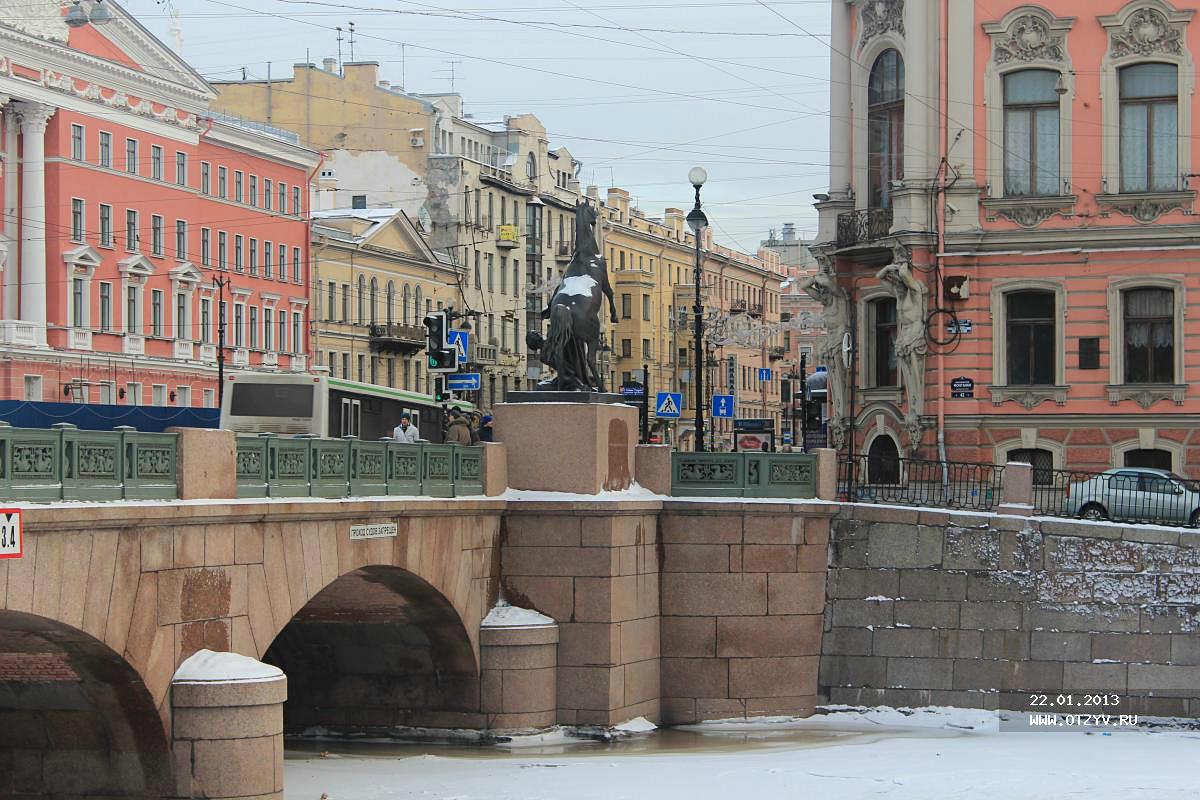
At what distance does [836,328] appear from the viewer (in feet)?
119

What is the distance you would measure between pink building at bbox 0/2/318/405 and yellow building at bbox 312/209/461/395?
5.90 ft

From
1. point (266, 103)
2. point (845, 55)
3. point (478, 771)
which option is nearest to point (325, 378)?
point (845, 55)

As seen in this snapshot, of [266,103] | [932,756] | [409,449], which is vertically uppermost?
[266,103]

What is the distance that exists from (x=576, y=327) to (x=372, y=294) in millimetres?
46245

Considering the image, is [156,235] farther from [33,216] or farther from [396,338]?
[396,338]

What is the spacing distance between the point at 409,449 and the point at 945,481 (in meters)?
9.80

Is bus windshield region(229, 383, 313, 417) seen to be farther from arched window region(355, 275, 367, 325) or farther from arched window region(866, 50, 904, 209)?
arched window region(355, 275, 367, 325)

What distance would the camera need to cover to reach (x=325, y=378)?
36.9 meters

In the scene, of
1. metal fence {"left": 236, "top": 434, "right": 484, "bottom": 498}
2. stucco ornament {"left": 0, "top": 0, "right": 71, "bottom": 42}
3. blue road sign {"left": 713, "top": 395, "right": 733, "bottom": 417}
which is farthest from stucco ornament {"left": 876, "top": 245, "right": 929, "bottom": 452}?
stucco ornament {"left": 0, "top": 0, "right": 71, "bottom": 42}

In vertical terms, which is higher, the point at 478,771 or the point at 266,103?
the point at 266,103

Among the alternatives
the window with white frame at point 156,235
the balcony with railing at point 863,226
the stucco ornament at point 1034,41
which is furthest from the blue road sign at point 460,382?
the window with white frame at point 156,235

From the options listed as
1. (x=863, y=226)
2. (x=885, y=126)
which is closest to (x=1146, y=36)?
(x=885, y=126)

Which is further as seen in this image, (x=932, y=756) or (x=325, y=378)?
(x=325, y=378)

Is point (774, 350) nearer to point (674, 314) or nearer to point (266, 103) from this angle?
point (674, 314)
